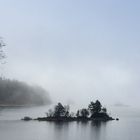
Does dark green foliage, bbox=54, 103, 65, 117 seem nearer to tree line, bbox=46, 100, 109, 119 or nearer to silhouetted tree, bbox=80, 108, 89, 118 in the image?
tree line, bbox=46, 100, 109, 119

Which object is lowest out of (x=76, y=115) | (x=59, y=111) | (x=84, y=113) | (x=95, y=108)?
(x=76, y=115)

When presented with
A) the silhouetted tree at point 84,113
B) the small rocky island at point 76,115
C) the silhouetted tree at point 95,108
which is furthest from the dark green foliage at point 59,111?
the silhouetted tree at point 95,108

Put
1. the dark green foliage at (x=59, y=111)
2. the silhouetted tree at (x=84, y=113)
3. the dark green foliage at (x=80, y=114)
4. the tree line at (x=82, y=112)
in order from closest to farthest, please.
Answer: the dark green foliage at (x=59, y=111), the dark green foliage at (x=80, y=114), the tree line at (x=82, y=112), the silhouetted tree at (x=84, y=113)

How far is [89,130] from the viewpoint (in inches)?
5167

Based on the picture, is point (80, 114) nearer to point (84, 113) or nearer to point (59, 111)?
point (84, 113)

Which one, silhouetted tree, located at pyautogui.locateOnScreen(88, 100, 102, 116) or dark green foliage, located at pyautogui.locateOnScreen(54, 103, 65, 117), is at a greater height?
silhouetted tree, located at pyautogui.locateOnScreen(88, 100, 102, 116)

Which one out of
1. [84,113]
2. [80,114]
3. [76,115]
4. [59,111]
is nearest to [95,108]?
[84,113]

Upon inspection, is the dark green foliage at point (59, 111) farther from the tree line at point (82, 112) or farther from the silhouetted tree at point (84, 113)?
the silhouetted tree at point (84, 113)

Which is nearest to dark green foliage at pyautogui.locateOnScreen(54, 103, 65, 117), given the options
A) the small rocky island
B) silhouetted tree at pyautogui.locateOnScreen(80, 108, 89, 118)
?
the small rocky island

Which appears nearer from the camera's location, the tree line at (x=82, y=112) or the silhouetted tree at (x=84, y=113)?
the tree line at (x=82, y=112)

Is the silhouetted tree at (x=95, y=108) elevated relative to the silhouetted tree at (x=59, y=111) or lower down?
elevated

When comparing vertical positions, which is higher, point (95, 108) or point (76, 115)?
point (95, 108)

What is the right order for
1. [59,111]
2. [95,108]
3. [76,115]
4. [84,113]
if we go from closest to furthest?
[59,111], [84,113], [95,108], [76,115]

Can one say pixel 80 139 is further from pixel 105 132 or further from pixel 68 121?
pixel 68 121
